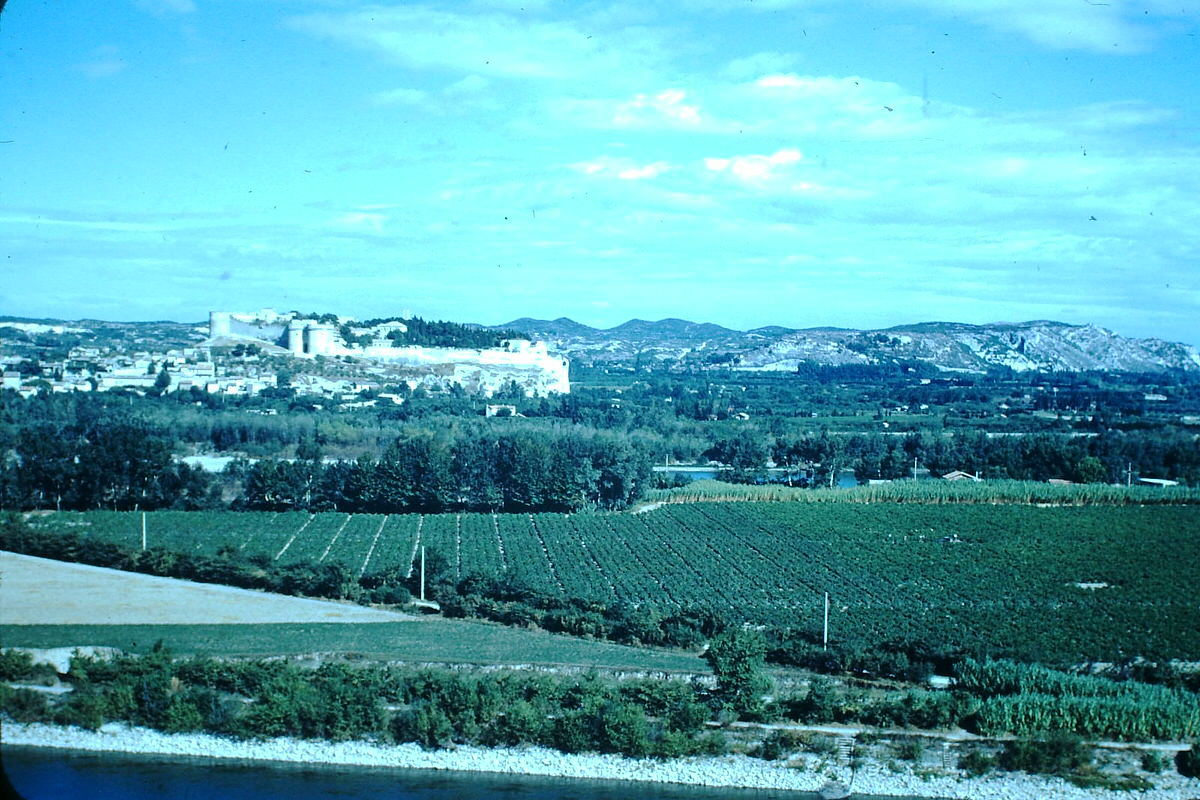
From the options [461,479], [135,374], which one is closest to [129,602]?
[461,479]

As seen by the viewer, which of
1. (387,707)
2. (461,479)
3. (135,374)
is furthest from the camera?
(135,374)

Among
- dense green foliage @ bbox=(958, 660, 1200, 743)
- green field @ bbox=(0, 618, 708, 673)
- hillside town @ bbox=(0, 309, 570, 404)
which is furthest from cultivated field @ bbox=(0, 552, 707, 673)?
hillside town @ bbox=(0, 309, 570, 404)

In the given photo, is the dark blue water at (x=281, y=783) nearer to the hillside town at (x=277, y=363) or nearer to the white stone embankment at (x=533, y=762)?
the white stone embankment at (x=533, y=762)

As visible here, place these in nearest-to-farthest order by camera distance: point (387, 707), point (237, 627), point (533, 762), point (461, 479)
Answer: point (533, 762), point (387, 707), point (237, 627), point (461, 479)

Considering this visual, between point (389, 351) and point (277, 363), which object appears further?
point (389, 351)

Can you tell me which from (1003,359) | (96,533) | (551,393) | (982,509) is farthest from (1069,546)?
(1003,359)

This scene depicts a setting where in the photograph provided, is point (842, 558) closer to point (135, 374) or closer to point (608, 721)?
point (608, 721)
